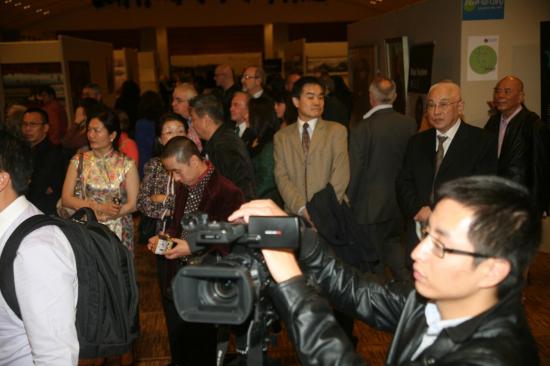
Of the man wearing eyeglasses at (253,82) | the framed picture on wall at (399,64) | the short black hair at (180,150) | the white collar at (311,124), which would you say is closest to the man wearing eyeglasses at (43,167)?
the short black hair at (180,150)

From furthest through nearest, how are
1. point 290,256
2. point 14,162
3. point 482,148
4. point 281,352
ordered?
point 281,352 < point 482,148 < point 14,162 < point 290,256

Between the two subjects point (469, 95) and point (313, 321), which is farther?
point (469, 95)

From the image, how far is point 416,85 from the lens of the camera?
6.66 m

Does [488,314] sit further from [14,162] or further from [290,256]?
[14,162]

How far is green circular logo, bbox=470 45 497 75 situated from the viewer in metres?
5.37

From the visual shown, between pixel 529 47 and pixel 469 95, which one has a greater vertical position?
pixel 529 47

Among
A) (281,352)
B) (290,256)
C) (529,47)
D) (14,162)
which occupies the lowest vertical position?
(281,352)

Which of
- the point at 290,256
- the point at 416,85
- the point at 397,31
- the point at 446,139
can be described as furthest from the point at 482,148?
the point at 397,31

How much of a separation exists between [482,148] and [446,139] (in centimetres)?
23

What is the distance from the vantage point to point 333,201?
9.67ft

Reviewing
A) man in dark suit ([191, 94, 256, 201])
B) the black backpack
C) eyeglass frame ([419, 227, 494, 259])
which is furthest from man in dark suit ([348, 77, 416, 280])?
eyeglass frame ([419, 227, 494, 259])

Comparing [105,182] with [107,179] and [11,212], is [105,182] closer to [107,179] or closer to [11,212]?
[107,179]

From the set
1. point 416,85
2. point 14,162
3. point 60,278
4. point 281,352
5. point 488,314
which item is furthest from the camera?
point 416,85

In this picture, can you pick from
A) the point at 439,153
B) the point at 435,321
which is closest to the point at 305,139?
the point at 439,153
